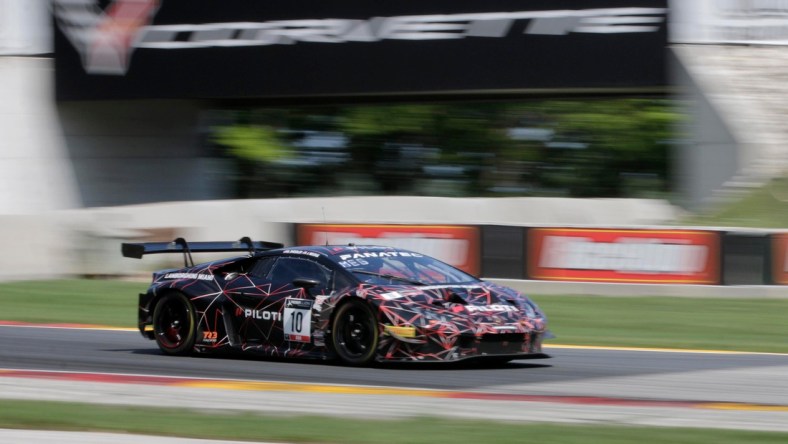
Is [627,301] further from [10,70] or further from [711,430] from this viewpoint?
[10,70]

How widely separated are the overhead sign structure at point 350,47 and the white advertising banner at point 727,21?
12.6 inches

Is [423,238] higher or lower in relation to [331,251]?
higher

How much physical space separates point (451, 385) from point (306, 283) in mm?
1871

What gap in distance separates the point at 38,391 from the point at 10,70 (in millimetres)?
19814

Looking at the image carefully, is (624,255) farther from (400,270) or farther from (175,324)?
(175,324)

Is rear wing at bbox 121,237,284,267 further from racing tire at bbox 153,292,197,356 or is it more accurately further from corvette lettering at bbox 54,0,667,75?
corvette lettering at bbox 54,0,667,75

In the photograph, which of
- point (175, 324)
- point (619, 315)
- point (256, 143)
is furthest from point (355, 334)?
point (256, 143)

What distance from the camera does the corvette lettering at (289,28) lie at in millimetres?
22484

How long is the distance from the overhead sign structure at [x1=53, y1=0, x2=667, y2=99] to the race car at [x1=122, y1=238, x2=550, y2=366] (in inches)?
495

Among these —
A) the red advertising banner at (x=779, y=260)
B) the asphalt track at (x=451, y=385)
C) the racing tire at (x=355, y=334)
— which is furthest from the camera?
the red advertising banner at (x=779, y=260)

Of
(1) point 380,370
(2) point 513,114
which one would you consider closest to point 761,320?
(1) point 380,370

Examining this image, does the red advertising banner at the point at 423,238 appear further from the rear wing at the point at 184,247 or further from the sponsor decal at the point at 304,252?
the sponsor decal at the point at 304,252

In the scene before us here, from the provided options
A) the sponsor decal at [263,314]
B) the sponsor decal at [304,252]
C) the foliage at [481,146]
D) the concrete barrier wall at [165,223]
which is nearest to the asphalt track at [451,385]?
the sponsor decal at [263,314]

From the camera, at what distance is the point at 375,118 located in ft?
87.0
